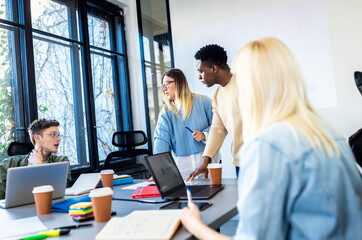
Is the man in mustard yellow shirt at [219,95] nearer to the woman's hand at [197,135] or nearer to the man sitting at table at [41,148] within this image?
the woman's hand at [197,135]

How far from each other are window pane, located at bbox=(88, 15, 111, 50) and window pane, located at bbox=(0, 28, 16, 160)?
113 centimetres

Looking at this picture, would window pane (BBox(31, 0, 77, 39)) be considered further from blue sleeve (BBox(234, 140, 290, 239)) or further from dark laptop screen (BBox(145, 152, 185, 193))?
blue sleeve (BBox(234, 140, 290, 239))

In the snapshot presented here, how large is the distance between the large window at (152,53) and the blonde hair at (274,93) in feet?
12.2

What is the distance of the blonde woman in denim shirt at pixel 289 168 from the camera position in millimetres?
677

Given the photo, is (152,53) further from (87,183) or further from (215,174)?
(215,174)

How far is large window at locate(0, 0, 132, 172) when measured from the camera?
3.12 metres

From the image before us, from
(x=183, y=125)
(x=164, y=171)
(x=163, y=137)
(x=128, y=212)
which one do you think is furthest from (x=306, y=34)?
(x=128, y=212)

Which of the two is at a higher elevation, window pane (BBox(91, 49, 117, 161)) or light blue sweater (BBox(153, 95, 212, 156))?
window pane (BBox(91, 49, 117, 161))

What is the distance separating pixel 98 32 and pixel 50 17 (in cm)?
76

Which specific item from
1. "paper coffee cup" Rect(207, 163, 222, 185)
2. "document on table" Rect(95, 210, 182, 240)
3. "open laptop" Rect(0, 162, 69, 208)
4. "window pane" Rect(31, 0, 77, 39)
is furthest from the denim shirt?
"window pane" Rect(31, 0, 77, 39)

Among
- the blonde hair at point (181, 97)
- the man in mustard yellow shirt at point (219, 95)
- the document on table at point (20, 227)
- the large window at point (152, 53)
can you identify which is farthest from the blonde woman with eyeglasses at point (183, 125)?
the large window at point (152, 53)

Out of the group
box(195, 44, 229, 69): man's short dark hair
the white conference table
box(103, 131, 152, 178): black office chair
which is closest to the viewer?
the white conference table

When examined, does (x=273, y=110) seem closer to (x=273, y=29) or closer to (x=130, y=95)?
(x=273, y=29)

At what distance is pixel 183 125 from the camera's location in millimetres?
2408
